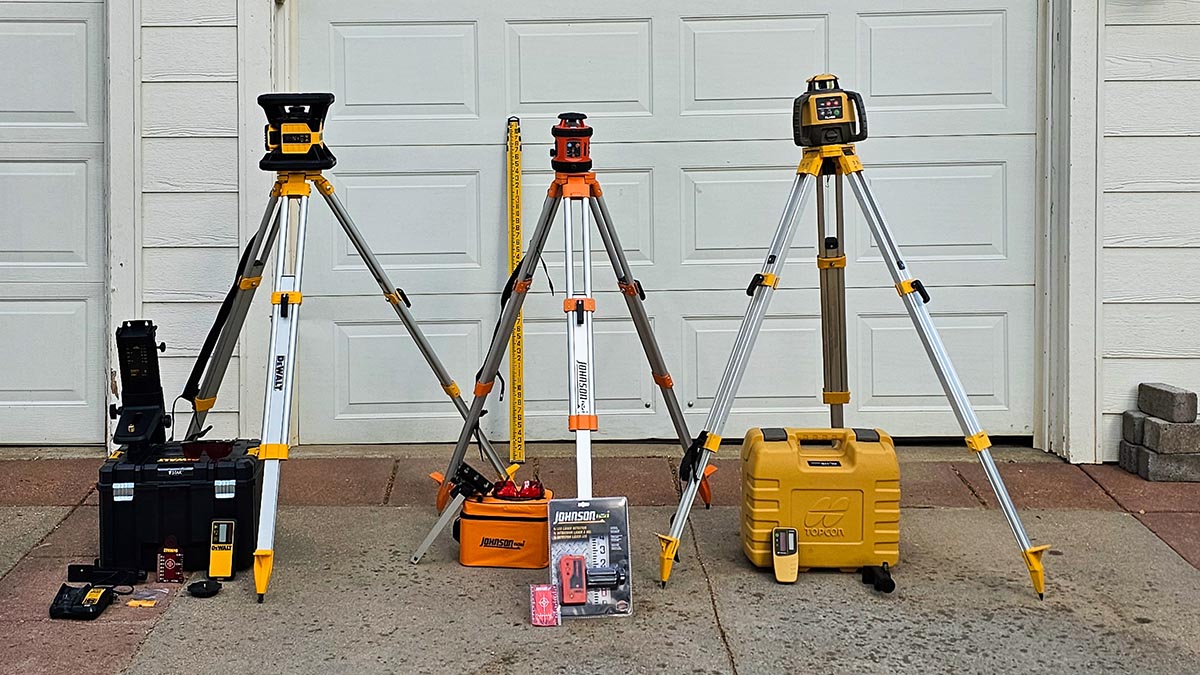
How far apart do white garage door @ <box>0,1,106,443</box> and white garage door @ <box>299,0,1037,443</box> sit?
3.15 ft

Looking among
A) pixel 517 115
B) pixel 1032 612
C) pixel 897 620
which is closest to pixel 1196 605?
pixel 1032 612

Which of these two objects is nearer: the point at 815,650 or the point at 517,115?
the point at 815,650

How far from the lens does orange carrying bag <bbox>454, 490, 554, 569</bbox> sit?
420cm

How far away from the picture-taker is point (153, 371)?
423 centimetres

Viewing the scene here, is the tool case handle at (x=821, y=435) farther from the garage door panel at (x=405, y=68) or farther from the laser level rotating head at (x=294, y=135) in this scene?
the garage door panel at (x=405, y=68)

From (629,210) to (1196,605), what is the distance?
284 centimetres

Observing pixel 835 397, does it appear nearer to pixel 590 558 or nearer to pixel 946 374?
pixel 946 374

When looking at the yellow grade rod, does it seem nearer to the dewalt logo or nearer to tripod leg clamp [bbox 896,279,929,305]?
the dewalt logo

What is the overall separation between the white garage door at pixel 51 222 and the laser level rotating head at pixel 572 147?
2.54 metres

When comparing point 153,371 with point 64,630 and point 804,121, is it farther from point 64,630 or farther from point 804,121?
point 804,121

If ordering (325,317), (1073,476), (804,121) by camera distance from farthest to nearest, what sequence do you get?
(325,317) → (1073,476) → (804,121)

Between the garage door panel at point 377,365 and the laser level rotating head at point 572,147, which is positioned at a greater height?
the laser level rotating head at point 572,147

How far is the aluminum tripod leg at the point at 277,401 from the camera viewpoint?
391cm

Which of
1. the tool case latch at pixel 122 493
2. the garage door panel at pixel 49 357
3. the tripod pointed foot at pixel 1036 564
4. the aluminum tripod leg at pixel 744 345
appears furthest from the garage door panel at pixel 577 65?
the tripod pointed foot at pixel 1036 564
